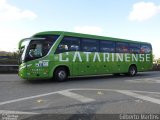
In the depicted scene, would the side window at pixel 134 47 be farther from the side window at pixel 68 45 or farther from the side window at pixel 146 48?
the side window at pixel 68 45

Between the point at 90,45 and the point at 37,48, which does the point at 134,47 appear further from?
the point at 37,48

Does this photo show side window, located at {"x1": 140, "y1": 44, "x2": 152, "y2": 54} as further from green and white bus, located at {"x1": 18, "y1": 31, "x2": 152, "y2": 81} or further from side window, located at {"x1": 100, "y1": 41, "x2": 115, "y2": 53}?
side window, located at {"x1": 100, "y1": 41, "x2": 115, "y2": 53}

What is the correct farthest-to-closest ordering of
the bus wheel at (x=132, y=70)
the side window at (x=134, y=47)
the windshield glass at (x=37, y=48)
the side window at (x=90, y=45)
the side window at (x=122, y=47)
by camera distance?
the side window at (x=134, y=47), the bus wheel at (x=132, y=70), the side window at (x=122, y=47), the side window at (x=90, y=45), the windshield glass at (x=37, y=48)

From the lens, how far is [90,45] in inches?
671

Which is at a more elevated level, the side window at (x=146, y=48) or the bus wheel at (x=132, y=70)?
the side window at (x=146, y=48)

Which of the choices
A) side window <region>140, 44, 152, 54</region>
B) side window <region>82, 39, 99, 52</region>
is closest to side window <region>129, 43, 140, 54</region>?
side window <region>140, 44, 152, 54</region>

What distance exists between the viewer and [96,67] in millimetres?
17594

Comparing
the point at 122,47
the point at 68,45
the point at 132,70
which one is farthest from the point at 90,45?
the point at 132,70

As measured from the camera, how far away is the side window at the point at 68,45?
15.1 meters

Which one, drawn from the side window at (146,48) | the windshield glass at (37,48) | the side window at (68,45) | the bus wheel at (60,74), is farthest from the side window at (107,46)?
the windshield glass at (37,48)

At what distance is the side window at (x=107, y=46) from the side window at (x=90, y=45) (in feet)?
1.72

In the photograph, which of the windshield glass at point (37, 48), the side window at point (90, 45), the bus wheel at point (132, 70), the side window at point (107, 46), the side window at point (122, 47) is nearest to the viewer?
the windshield glass at point (37, 48)

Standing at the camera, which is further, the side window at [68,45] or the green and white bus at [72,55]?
the side window at [68,45]

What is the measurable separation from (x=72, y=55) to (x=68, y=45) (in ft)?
2.21
